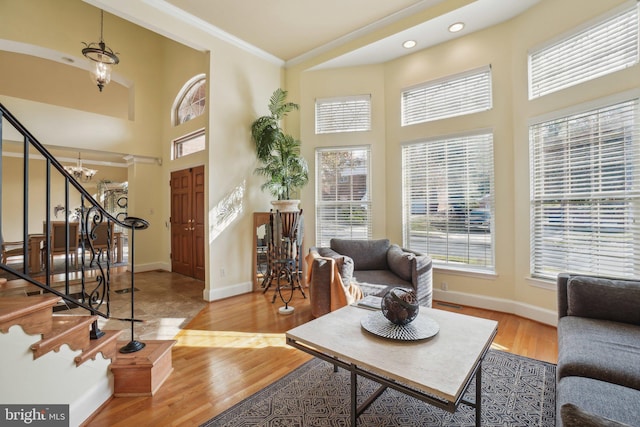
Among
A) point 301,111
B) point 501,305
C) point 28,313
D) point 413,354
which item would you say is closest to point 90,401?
point 28,313

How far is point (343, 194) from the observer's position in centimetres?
472

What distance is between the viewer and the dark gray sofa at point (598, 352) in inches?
48.6

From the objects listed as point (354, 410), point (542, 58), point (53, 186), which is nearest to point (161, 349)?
point (354, 410)

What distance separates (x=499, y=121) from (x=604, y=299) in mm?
2349

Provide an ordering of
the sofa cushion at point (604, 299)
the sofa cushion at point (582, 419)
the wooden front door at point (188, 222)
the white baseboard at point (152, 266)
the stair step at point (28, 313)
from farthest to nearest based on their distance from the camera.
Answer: the white baseboard at point (152, 266) → the wooden front door at point (188, 222) → the sofa cushion at point (604, 299) → the stair step at point (28, 313) → the sofa cushion at point (582, 419)

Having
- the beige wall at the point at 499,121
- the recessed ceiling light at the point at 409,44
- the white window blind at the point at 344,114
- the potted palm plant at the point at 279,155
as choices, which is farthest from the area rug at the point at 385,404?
the recessed ceiling light at the point at 409,44

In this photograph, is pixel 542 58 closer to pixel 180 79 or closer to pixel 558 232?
pixel 558 232

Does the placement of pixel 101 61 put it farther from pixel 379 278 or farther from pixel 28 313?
pixel 379 278

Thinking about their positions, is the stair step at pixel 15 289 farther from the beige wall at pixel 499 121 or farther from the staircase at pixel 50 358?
the beige wall at pixel 499 121

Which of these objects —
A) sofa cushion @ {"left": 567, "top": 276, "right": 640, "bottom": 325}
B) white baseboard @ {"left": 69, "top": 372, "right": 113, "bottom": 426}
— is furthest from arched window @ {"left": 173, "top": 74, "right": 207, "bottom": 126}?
sofa cushion @ {"left": 567, "top": 276, "right": 640, "bottom": 325}

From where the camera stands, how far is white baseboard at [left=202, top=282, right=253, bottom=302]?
13.5 feet

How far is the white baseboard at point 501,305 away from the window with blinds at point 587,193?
41 centimetres

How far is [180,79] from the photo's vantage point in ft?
19.1

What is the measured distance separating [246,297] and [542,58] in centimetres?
478
